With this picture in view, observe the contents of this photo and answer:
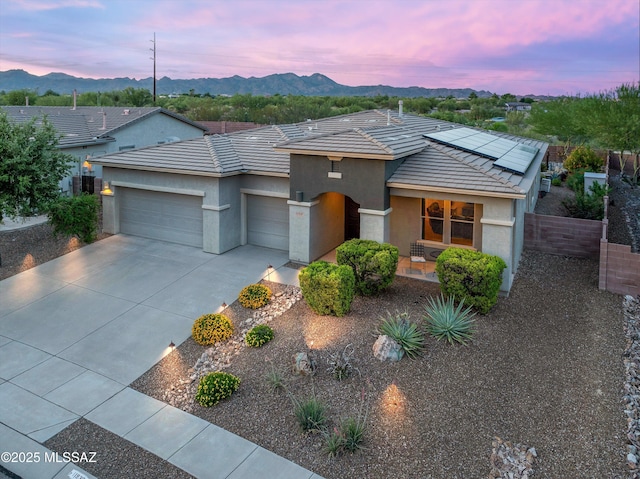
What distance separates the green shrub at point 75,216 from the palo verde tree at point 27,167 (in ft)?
1.32

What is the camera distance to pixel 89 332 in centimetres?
1209

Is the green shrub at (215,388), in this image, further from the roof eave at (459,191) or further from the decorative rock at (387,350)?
the roof eave at (459,191)

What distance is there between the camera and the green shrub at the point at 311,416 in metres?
8.41

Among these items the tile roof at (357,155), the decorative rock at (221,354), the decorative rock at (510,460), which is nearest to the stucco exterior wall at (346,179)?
the tile roof at (357,155)

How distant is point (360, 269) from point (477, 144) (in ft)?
28.8

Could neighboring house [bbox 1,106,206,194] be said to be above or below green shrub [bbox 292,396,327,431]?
above

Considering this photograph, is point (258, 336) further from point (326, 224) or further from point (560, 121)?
point (560, 121)

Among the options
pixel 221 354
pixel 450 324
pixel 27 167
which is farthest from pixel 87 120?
pixel 450 324

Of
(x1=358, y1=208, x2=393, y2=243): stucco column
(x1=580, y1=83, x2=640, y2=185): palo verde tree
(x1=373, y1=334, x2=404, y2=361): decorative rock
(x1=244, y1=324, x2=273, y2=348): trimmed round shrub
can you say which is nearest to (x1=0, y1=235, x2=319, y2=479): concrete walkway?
(x1=244, y1=324, x2=273, y2=348): trimmed round shrub

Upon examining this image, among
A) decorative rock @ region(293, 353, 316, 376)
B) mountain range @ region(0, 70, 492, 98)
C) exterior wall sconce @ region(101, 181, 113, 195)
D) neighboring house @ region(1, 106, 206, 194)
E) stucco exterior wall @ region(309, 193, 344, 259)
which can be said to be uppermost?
mountain range @ region(0, 70, 492, 98)

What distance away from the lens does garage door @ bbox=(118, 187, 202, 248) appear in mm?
17484

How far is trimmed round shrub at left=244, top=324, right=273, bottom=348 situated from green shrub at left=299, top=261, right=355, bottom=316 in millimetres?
1386

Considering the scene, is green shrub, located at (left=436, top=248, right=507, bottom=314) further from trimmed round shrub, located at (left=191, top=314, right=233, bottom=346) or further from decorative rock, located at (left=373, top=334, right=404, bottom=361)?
trimmed round shrub, located at (left=191, top=314, right=233, bottom=346)

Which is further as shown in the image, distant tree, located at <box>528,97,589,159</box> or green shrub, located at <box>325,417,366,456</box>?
distant tree, located at <box>528,97,589,159</box>
